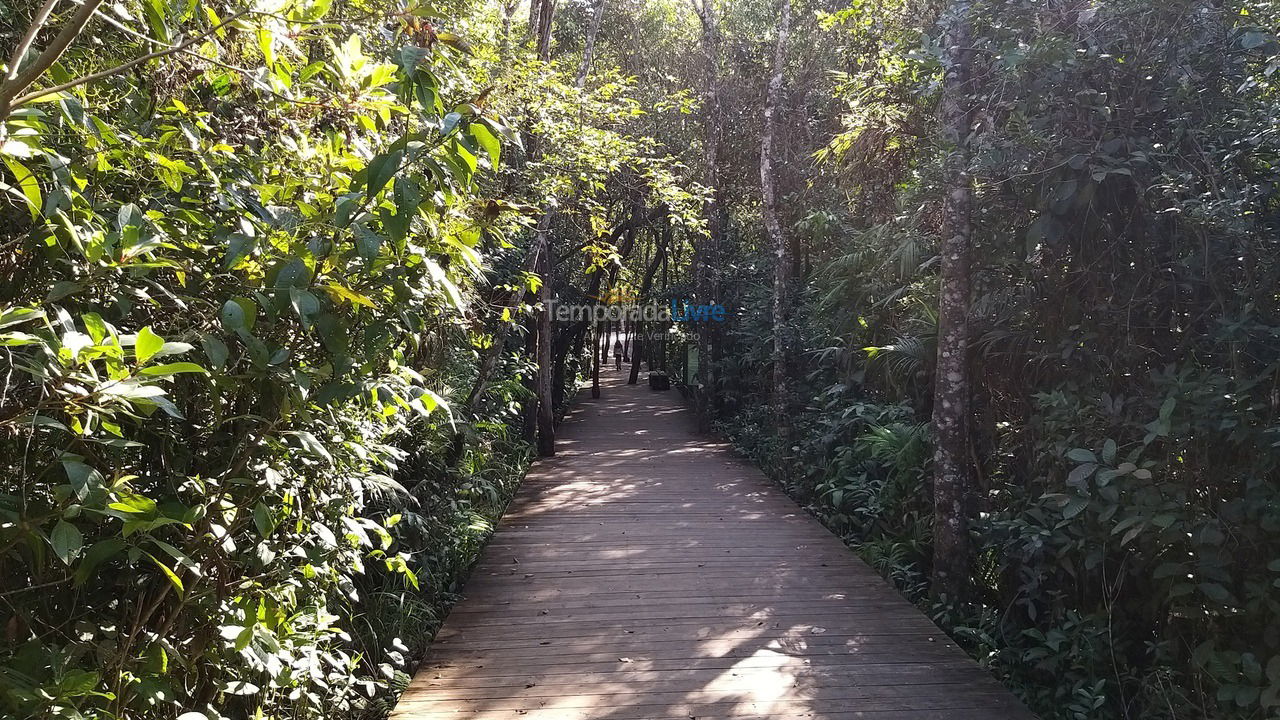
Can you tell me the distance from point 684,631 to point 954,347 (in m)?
2.35

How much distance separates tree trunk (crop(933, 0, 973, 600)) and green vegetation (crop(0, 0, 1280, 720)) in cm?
2

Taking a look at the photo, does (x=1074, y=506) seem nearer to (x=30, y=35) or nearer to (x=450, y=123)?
(x=450, y=123)

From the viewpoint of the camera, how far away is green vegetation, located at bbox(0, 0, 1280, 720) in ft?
5.49

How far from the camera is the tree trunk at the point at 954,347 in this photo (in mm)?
4602

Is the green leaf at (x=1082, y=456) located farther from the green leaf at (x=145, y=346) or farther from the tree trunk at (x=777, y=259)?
the tree trunk at (x=777, y=259)

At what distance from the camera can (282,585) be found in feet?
7.98

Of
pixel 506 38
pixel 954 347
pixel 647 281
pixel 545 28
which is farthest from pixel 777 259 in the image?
pixel 647 281

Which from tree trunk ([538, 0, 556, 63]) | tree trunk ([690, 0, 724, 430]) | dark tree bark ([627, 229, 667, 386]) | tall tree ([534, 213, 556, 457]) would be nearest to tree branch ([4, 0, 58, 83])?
tree trunk ([538, 0, 556, 63])

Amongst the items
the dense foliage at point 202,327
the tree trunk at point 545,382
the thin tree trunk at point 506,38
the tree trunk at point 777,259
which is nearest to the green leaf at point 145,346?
the dense foliage at point 202,327

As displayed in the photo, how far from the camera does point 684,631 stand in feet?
15.0

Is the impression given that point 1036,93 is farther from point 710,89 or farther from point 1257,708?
point 710,89

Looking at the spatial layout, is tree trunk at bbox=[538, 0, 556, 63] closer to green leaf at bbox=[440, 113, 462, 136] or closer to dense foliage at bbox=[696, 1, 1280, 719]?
dense foliage at bbox=[696, 1, 1280, 719]

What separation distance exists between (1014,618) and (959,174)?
98.1 inches

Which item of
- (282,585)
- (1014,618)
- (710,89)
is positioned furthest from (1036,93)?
(710,89)
